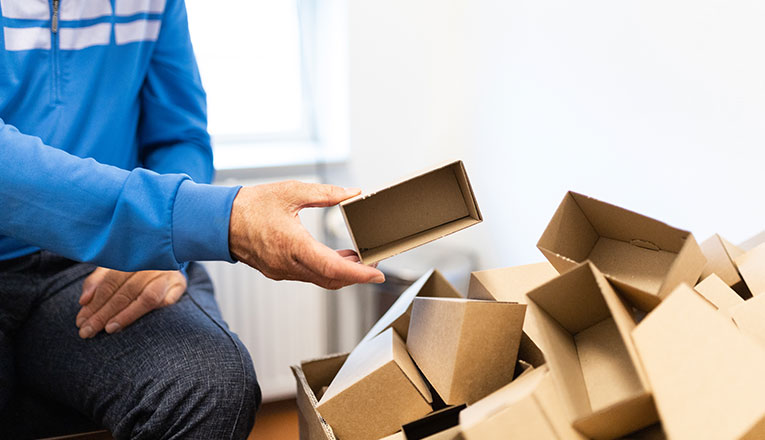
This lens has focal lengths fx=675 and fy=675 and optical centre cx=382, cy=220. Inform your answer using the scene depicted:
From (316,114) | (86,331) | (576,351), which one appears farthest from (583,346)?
(316,114)

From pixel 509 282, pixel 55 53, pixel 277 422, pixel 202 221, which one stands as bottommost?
pixel 277 422

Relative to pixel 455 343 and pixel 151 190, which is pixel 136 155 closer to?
pixel 151 190

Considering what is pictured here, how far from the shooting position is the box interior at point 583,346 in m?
0.76

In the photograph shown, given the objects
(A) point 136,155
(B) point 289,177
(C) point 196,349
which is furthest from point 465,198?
(B) point 289,177

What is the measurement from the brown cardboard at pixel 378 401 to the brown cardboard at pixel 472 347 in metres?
0.03

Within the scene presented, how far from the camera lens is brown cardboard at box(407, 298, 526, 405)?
0.84 m

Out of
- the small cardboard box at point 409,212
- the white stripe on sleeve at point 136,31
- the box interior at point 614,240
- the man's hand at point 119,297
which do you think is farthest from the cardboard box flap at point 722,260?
the white stripe on sleeve at point 136,31

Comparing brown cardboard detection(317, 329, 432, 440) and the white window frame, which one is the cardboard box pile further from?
the white window frame

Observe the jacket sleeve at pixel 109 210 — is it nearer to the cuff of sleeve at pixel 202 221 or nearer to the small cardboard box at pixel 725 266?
the cuff of sleeve at pixel 202 221

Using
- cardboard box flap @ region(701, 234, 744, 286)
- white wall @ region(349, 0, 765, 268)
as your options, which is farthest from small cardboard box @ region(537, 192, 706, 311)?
white wall @ region(349, 0, 765, 268)

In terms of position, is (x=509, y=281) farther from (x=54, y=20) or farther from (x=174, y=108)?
(x=54, y=20)

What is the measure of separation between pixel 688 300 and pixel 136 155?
1.05 metres

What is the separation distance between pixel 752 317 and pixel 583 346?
0.21m

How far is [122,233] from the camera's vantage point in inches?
36.2
